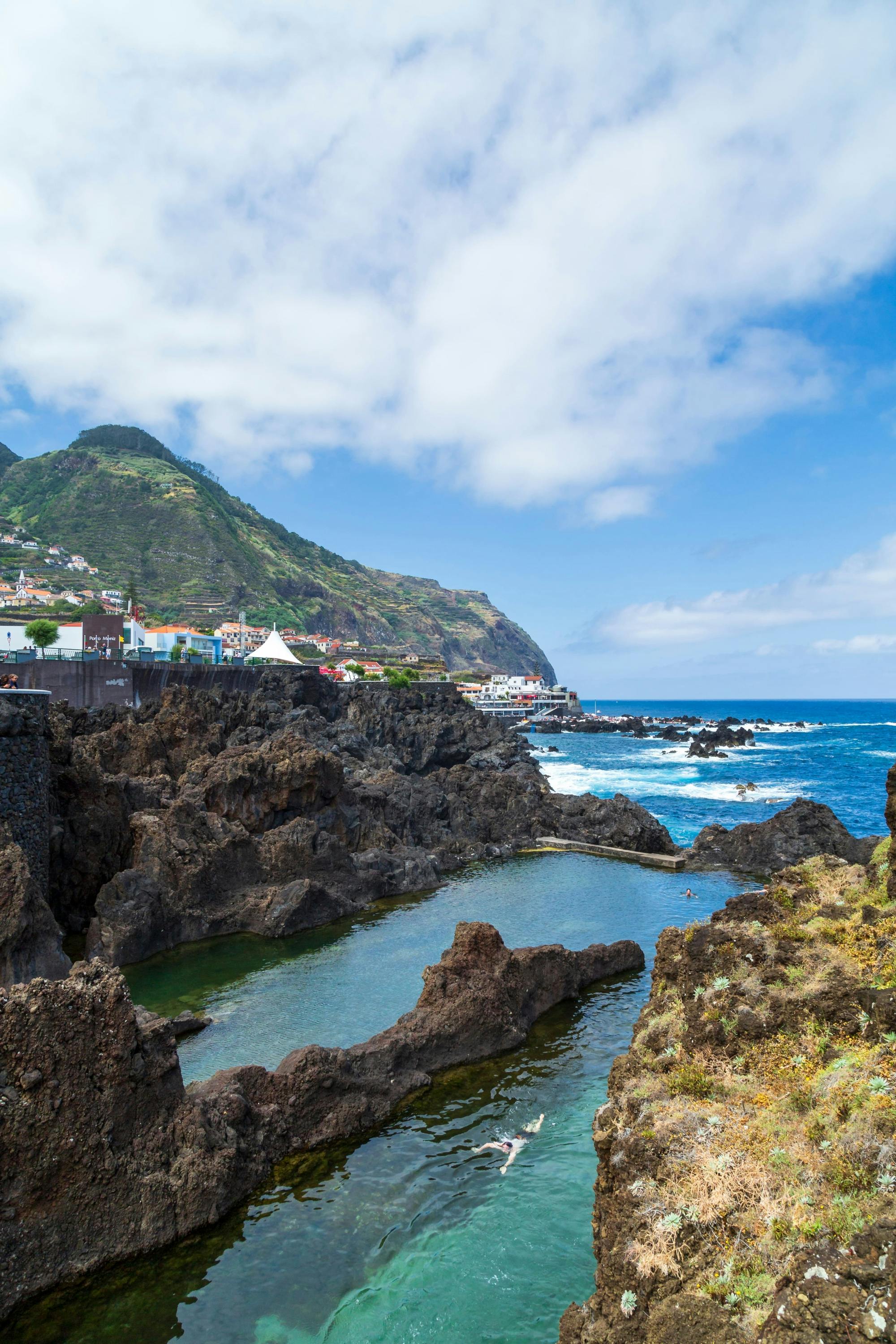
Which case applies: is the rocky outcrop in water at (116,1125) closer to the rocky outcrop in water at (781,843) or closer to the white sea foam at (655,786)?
the rocky outcrop in water at (781,843)

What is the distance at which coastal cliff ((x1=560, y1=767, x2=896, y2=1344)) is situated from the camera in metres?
4.85

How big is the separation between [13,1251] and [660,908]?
23262 mm

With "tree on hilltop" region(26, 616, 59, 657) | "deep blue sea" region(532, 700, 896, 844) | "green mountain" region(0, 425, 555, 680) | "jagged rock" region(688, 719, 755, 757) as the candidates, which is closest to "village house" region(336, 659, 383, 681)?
"deep blue sea" region(532, 700, 896, 844)

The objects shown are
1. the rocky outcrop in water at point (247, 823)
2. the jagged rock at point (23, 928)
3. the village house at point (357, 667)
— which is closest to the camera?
the jagged rock at point (23, 928)

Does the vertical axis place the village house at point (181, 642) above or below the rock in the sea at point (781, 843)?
above

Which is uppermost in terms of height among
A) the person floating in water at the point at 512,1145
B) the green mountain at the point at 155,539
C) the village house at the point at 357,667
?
the green mountain at the point at 155,539

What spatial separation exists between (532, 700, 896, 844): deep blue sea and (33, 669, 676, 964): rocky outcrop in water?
11.8m

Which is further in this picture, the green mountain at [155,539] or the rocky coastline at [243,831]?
the green mountain at [155,539]

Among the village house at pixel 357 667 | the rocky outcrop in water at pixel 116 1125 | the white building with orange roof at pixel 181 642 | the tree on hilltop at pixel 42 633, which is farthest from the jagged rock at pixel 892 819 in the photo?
the village house at pixel 357 667

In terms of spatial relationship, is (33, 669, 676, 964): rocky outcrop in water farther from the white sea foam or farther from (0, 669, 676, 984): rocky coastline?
the white sea foam

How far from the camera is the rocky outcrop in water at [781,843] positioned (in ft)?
107

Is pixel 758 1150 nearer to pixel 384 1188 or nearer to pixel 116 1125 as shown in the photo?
pixel 384 1188

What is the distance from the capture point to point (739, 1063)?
8.21 metres

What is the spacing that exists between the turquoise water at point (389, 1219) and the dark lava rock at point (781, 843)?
53.1 ft
